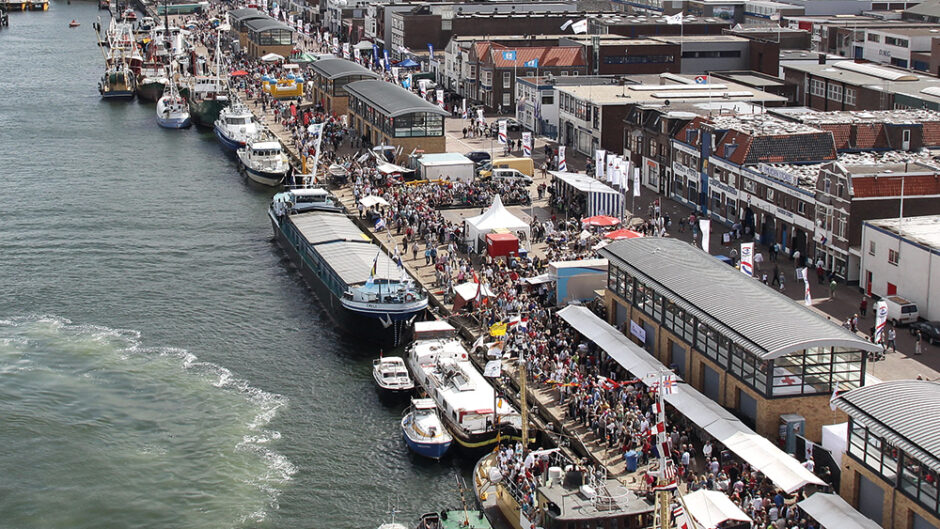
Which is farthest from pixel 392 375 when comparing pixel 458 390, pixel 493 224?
pixel 493 224

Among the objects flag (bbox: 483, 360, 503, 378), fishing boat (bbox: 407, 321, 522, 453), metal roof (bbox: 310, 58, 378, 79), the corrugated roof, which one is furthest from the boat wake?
metal roof (bbox: 310, 58, 378, 79)

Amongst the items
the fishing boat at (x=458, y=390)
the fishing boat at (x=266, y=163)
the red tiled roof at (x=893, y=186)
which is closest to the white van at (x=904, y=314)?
the red tiled roof at (x=893, y=186)

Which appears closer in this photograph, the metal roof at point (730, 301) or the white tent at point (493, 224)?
the metal roof at point (730, 301)

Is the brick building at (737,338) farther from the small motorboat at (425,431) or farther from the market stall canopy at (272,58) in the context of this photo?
the market stall canopy at (272,58)

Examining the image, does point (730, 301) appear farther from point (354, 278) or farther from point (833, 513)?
point (354, 278)

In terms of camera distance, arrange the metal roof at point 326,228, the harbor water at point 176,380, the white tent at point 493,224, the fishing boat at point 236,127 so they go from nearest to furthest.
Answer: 1. the harbor water at point 176,380
2. the white tent at point 493,224
3. the metal roof at point 326,228
4. the fishing boat at point 236,127

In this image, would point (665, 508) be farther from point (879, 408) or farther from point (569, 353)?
point (569, 353)
